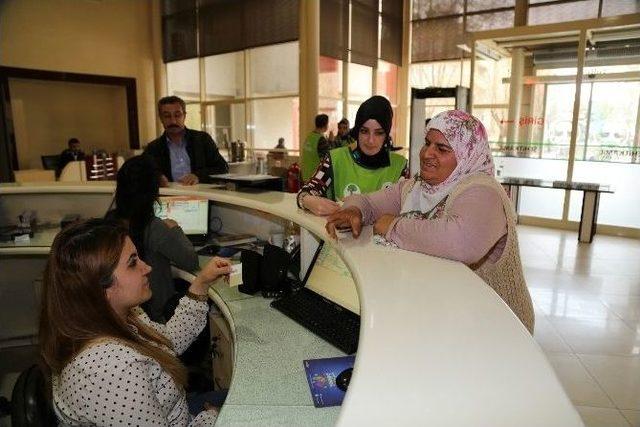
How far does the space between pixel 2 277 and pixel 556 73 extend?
7.07 metres

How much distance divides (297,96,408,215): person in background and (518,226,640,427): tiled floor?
1.23m

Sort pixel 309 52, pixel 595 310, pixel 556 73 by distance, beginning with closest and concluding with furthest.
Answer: pixel 595 310 → pixel 556 73 → pixel 309 52

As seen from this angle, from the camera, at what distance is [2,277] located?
3.27 m

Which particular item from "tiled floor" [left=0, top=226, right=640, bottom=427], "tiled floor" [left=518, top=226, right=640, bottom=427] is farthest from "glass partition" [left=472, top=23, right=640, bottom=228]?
"tiled floor" [left=0, top=226, right=640, bottom=427]

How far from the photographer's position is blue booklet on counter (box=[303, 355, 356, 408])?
1.08 meters

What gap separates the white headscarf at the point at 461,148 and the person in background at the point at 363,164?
2.57ft

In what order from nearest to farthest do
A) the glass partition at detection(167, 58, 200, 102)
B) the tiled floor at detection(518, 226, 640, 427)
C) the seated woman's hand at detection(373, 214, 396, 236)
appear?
the seated woman's hand at detection(373, 214, 396, 236), the tiled floor at detection(518, 226, 640, 427), the glass partition at detection(167, 58, 200, 102)

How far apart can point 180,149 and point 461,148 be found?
8.35 feet

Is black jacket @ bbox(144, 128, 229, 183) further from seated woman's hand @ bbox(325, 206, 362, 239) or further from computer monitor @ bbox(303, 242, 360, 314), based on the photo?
seated woman's hand @ bbox(325, 206, 362, 239)

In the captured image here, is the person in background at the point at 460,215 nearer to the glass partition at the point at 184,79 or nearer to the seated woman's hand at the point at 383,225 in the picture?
the seated woman's hand at the point at 383,225

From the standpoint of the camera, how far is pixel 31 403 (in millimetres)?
1166

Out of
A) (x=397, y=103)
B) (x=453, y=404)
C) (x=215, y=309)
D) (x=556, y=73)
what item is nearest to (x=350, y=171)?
(x=215, y=309)

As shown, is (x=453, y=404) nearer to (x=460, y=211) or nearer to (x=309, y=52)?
(x=460, y=211)

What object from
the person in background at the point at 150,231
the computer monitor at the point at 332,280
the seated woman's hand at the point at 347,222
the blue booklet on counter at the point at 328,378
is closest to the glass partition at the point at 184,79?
the person in background at the point at 150,231
